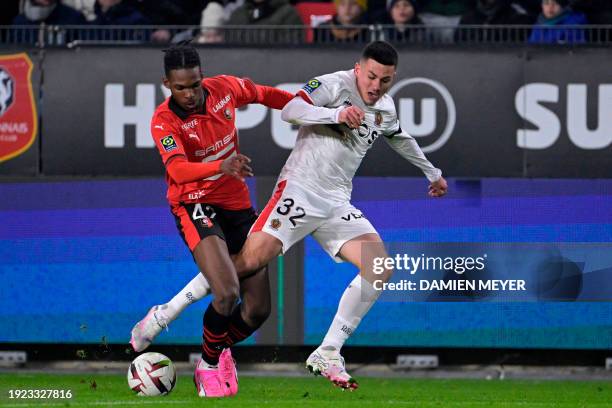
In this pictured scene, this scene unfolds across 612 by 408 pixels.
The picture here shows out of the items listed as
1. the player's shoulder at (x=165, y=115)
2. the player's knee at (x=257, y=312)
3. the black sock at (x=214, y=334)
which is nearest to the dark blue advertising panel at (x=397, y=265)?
the player's knee at (x=257, y=312)

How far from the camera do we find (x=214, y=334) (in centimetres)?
862

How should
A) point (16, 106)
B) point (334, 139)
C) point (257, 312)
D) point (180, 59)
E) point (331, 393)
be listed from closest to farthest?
point (180, 59) < point (334, 139) < point (257, 312) < point (331, 393) < point (16, 106)

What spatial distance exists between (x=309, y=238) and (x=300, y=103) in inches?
114

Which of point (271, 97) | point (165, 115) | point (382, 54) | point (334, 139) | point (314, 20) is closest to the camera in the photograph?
point (382, 54)

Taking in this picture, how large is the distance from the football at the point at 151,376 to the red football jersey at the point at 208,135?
3.44 feet

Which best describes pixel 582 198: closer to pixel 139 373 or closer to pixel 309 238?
pixel 309 238

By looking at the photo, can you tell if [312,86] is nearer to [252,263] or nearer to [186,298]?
[252,263]

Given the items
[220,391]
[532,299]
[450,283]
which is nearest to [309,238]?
[450,283]

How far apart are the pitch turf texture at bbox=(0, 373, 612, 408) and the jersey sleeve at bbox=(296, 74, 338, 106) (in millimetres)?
1929

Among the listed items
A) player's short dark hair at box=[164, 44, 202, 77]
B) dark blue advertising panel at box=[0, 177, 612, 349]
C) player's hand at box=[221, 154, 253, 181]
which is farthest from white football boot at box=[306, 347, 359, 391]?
dark blue advertising panel at box=[0, 177, 612, 349]

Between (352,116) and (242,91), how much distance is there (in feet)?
3.72

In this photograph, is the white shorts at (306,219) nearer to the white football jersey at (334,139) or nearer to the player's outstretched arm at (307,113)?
the white football jersey at (334,139)

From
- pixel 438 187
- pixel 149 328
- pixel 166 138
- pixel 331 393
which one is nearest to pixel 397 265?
pixel 331 393

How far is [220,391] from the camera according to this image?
344 inches
